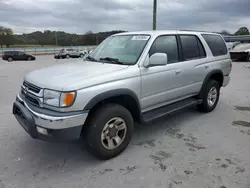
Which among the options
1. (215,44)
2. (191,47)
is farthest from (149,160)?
(215,44)

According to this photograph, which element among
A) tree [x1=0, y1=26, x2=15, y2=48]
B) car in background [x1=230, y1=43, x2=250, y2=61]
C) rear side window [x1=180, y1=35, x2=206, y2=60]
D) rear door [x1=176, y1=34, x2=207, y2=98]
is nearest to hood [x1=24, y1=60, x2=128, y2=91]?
rear door [x1=176, y1=34, x2=207, y2=98]

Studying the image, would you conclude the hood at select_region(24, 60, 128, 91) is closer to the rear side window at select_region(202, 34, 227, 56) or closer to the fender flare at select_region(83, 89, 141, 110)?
the fender flare at select_region(83, 89, 141, 110)

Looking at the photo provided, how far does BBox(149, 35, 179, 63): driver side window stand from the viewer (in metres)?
3.60

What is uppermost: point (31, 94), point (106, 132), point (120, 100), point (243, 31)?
point (243, 31)

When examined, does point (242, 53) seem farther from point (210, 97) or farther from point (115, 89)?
point (115, 89)

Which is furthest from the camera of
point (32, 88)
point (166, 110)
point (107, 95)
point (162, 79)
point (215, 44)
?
point (215, 44)

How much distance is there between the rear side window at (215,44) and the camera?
188 inches

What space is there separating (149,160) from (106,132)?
2.48ft

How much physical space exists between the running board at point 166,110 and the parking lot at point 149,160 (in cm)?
45

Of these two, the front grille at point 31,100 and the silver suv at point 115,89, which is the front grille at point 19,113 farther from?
the front grille at point 31,100

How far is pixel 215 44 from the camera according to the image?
495cm

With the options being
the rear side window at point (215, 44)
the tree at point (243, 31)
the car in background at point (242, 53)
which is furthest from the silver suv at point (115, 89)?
the tree at point (243, 31)

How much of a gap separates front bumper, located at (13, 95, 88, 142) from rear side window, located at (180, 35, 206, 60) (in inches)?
99.1

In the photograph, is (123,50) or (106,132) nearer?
(106,132)
